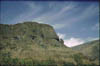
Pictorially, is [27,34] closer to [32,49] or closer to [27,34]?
[27,34]

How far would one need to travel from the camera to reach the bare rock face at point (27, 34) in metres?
70.9

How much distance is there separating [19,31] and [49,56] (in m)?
32.3

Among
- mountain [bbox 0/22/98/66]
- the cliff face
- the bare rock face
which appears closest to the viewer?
mountain [bbox 0/22/98/66]

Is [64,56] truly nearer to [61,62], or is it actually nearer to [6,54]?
[61,62]

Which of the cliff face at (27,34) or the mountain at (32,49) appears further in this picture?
the cliff face at (27,34)

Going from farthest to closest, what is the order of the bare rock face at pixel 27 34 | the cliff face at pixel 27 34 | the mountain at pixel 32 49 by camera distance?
the bare rock face at pixel 27 34 → the cliff face at pixel 27 34 → the mountain at pixel 32 49

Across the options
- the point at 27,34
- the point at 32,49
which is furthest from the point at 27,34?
the point at 32,49

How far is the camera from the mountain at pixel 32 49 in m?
48.4

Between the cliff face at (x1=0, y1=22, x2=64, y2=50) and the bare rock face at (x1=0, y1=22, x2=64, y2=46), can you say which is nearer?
the cliff face at (x1=0, y1=22, x2=64, y2=50)

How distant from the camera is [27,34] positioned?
8088 centimetres

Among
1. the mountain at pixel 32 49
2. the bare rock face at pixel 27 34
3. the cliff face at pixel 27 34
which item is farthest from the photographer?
the bare rock face at pixel 27 34

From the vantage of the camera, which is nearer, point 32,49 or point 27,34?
point 32,49

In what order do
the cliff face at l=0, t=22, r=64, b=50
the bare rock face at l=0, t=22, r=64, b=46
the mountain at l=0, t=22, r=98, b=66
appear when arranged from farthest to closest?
the bare rock face at l=0, t=22, r=64, b=46 → the cliff face at l=0, t=22, r=64, b=50 → the mountain at l=0, t=22, r=98, b=66

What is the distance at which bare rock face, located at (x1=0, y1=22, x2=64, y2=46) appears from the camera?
233 ft
